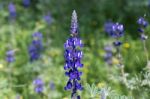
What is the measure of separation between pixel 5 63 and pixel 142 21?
2.41m

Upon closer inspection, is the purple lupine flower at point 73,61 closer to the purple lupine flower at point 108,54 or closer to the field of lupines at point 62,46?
the field of lupines at point 62,46

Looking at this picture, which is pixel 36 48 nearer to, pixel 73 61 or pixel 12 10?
pixel 12 10

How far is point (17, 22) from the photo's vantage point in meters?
7.63

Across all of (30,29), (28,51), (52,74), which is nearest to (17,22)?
(30,29)

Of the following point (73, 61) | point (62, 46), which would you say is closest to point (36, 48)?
point (62, 46)

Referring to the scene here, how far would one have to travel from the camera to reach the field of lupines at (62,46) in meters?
5.34

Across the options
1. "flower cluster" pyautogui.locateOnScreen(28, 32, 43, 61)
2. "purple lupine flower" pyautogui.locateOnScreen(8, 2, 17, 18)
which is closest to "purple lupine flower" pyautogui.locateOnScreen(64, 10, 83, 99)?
"flower cluster" pyautogui.locateOnScreen(28, 32, 43, 61)

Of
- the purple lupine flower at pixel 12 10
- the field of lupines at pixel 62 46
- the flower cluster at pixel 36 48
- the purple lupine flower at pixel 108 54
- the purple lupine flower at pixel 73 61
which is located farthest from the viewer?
the purple lupine flower at pixel 12 10

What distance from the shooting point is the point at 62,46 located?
268 inches

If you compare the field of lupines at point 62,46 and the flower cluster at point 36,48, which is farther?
the flower cluster at point 36,48

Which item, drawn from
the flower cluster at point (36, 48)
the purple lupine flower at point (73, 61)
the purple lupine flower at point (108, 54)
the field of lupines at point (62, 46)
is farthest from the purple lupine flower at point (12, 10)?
the purple lupine flower at point (73, 61)

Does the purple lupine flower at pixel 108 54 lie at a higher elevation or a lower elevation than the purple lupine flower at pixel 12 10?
lower

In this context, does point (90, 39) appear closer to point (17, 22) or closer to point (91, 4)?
point (91, 4)

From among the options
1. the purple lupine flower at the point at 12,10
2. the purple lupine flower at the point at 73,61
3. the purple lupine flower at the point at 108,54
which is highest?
the purple lupine flower at the point at 12,10
